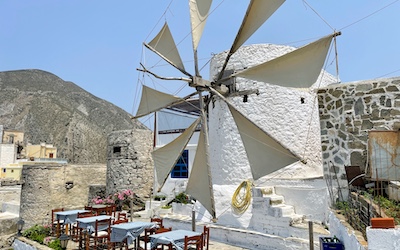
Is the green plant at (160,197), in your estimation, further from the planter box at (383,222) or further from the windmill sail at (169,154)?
the planter box at (383,222)

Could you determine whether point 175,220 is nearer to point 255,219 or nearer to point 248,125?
point 255,219

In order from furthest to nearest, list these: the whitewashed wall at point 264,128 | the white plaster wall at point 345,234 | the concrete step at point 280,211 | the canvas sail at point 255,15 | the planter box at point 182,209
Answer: the planter box at point 182,209 → the whitewashed wall at point 264,128 → the concrete step at point 280,211 → the canvas sail at point 255,15 → the white plaster wall at point 345,234

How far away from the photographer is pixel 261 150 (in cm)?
771

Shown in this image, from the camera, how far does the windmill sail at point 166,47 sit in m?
9.45

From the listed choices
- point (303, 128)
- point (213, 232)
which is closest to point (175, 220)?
point (213, 232)

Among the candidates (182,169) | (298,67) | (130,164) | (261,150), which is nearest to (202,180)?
(261,150)

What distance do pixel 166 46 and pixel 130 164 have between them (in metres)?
12.5

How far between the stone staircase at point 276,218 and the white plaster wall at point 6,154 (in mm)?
43260

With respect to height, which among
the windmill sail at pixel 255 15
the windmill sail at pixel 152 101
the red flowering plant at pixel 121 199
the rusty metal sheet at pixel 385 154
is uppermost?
the windmill sail at pixel 255 15

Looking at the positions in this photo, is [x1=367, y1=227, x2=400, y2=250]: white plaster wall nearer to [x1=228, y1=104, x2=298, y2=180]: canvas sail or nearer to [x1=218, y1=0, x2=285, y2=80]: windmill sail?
[x1=228, y1=104, x2=298, y2=180]: canvas sail

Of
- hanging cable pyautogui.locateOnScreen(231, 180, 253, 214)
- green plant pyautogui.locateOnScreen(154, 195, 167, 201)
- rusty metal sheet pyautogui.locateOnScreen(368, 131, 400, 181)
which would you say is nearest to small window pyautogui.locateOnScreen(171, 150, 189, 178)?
green plant pyautogui.locateOnScreen(154, 195, 167, 201)

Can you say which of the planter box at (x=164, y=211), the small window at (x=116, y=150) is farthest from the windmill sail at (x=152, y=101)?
the small window at (x=116, y=150)

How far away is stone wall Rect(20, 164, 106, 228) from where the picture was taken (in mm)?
21828

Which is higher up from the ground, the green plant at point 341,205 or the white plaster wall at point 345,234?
the green plant at point 341,205
